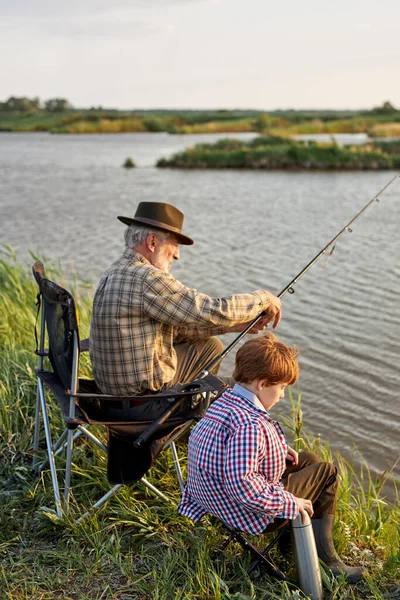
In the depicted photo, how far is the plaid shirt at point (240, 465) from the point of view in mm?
2232

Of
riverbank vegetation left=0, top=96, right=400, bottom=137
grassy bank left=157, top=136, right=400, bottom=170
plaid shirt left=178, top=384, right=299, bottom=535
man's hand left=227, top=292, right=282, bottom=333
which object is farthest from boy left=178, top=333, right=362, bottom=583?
riverbank vegetation left=0, top=96, right=400, bottom=137

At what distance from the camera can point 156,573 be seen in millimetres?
2461

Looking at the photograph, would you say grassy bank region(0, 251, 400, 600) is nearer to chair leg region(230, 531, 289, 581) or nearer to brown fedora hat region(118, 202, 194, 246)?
chair leg region(230, 531, 289, 581)

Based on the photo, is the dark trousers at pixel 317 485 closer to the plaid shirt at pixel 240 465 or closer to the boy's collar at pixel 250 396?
the plaid shirt at pixel 240 465

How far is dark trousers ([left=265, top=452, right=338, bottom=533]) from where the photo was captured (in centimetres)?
250

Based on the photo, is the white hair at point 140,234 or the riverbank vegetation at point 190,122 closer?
the white hair at point 140,234

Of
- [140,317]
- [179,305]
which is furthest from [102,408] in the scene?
[179,305]

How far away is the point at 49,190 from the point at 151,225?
17879 millimetres

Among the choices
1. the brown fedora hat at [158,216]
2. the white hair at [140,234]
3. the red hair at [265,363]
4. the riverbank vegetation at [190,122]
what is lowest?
the riverbank vegetation at [190,122]

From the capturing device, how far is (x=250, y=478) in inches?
87.9

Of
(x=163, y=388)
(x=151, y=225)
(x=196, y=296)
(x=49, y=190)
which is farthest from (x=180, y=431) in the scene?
(x=49, y=190)

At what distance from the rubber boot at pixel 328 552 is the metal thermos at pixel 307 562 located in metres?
0.16

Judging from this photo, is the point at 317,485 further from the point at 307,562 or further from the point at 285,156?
the point at 285,156

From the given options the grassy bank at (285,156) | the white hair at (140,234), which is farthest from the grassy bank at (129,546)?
the grassy bank at (285,156)
